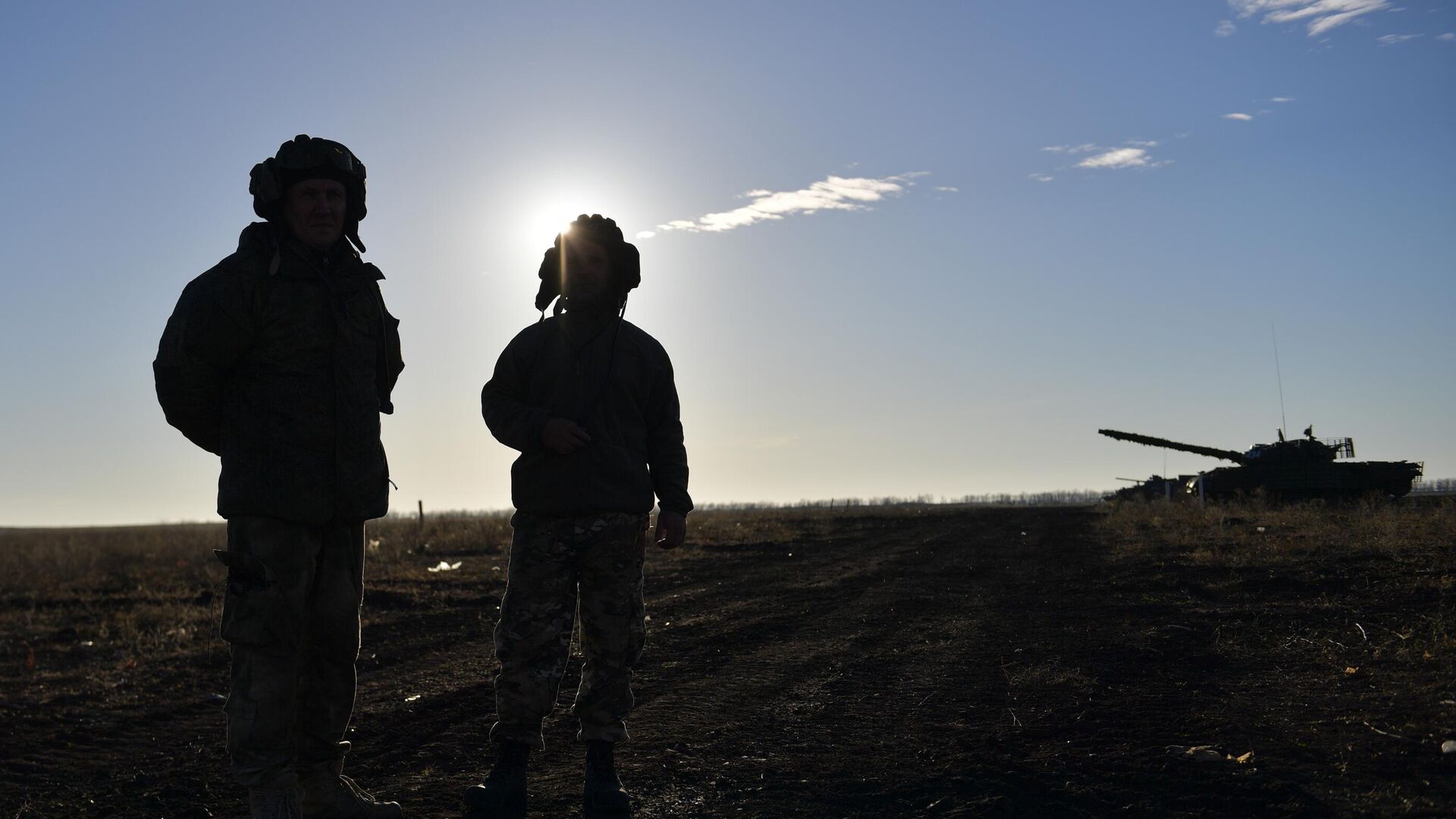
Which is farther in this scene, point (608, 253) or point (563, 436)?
point (608, 253)

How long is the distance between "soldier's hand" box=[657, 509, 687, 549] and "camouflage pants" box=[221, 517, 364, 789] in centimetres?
114

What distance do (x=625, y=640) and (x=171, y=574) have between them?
1678 centimetres

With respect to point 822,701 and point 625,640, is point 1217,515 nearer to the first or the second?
point 822,701

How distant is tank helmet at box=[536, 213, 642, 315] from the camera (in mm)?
4398

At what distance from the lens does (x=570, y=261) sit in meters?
4.38

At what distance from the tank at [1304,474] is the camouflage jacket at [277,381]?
26527 mm

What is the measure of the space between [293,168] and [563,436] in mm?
1316

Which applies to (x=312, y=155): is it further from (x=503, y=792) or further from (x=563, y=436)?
(x=503, y=792)

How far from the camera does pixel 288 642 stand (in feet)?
11.5

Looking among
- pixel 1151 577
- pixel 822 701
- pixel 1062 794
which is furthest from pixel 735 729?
pixel 1151 577

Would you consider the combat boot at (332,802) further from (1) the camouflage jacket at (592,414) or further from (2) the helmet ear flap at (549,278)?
(2) the helmet ear flap at (549,278)

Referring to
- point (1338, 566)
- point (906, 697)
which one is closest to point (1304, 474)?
point (1338, 566)

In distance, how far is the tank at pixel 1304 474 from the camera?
27078mm

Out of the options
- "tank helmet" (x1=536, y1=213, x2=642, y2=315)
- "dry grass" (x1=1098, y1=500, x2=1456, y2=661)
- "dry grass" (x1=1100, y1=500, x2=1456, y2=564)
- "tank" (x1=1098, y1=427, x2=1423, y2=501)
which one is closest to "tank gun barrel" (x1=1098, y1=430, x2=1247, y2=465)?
"tank" (x1=1098, y1=427, x2=1423, y2=501)
